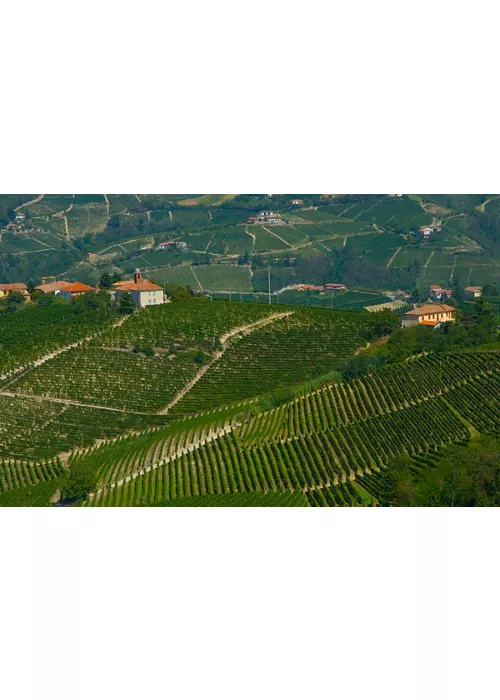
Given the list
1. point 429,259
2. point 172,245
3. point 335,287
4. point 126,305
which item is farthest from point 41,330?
point 429,259

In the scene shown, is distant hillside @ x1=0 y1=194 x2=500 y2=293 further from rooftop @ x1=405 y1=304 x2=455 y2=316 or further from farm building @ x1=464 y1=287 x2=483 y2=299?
rooftop @ x1=405 y1=304 x2=455 y2=316

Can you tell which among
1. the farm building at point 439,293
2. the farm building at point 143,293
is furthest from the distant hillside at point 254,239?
the farm building at point 143,293

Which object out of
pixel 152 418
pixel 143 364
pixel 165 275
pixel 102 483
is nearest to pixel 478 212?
pixel 165 275

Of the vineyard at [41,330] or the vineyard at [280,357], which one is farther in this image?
the vineyard at [41,330]

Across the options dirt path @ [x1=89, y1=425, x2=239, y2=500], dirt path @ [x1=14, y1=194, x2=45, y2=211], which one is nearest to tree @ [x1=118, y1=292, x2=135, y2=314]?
dirt path @ [x1=89, y1=425, x2=239, y2=500]

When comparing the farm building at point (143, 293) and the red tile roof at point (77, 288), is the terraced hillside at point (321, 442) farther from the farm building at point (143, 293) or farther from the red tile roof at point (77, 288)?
the red tile roof at point (77, 288)

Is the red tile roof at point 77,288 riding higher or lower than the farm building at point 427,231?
lower

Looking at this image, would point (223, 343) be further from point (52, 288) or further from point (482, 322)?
point (52, 288)

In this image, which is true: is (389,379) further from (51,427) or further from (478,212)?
(478,212)
